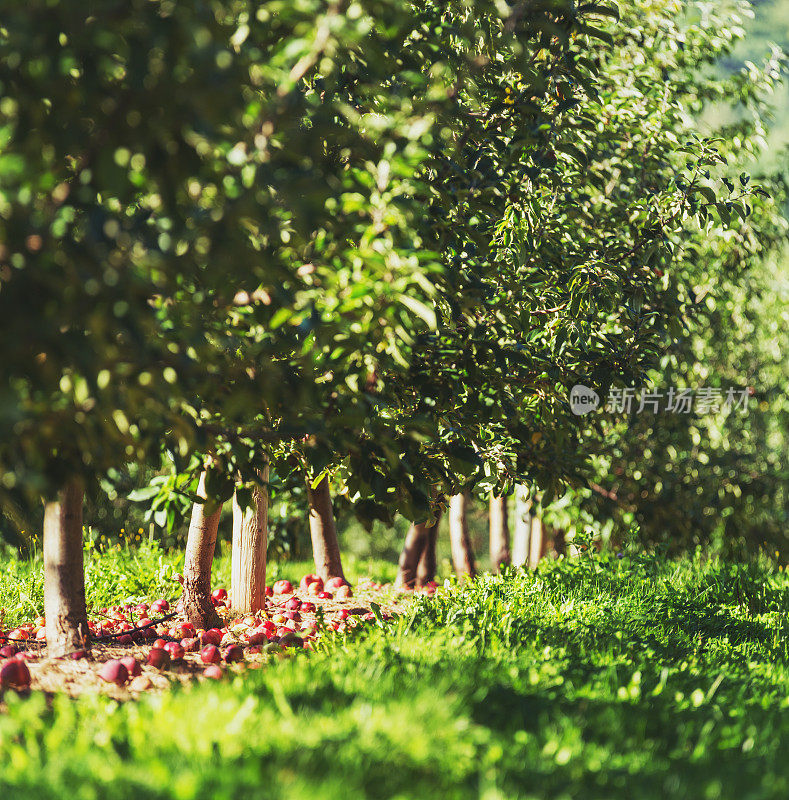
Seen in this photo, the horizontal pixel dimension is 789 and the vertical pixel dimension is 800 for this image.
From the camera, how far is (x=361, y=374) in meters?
3.07

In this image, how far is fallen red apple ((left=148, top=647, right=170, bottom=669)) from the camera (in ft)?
12.5

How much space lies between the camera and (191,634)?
14.8ft

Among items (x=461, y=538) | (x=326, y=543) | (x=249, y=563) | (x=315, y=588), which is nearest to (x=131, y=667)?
(x=249, y=563)

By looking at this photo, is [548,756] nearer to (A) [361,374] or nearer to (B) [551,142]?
(A) [361,374]

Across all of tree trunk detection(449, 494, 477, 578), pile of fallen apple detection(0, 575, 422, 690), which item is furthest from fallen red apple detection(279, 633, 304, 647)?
tree trunk detection(449, 494, 477, 578)

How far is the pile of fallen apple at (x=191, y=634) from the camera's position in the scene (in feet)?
11.6

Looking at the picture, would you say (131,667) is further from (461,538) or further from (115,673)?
(461,538)

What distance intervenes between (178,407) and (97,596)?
3307mm

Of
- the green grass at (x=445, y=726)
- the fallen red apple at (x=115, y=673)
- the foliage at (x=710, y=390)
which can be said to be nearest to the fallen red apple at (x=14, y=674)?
the green grass at (x=445, y=726)

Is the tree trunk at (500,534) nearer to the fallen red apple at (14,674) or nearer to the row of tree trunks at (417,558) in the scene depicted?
the row of tree trunks at (417,558)

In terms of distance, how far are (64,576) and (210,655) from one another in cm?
81

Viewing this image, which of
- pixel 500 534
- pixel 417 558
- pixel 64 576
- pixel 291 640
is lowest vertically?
pixel 500 534

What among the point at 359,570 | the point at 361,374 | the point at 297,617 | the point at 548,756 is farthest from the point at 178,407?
the point at 359,570

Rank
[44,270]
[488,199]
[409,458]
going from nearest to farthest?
[44,270], [409,458], [488,199]
